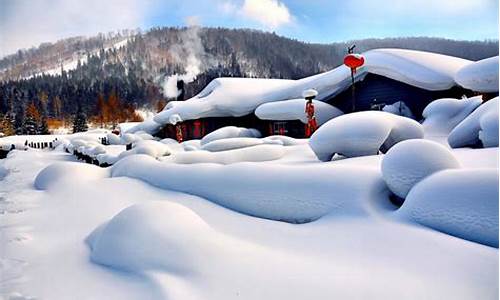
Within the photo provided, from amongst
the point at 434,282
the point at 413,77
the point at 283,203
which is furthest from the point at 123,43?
the point at 413,77

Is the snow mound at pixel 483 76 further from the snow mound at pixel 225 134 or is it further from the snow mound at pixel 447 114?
the snow mound at pixel 225 134

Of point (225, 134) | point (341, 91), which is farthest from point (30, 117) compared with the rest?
point (341, 91)

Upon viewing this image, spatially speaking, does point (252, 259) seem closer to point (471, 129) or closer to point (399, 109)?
point (471, 129)

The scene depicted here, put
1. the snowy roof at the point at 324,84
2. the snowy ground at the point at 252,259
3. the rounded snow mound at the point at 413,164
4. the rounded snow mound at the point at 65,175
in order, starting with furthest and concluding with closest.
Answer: the snowy roof at the point at 324,84 → the rounded snow mound at the point at 65,175 → the rounded snow mound at the point at 413,164 → the snowy ground at the point at 252,259

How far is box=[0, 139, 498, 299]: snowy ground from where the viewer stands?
1.73 metres

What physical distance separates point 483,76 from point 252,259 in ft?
19.0

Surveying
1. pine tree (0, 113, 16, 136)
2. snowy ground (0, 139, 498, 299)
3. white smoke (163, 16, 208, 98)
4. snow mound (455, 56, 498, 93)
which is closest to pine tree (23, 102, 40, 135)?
pine tree (0, 113, 16, 136)

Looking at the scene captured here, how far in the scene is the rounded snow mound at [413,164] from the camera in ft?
8.90

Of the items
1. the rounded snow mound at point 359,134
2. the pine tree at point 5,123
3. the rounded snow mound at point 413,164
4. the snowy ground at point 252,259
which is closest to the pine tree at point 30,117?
the pine tree at point 5,123

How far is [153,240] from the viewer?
84.7 inches

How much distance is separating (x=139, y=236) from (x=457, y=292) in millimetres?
1660

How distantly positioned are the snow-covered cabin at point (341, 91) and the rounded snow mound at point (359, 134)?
2507 millimetres

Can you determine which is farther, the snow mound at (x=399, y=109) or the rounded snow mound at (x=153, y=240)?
the snow mound at (x=399, y=109)

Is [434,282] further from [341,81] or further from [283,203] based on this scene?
[341,81]
